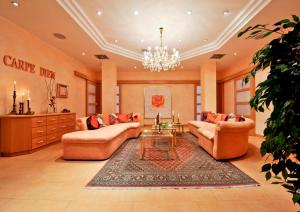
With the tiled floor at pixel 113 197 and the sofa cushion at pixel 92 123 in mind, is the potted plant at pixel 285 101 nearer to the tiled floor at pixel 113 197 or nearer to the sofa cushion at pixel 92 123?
the tiled floor at pixel 113 197

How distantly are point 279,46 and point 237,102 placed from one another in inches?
277

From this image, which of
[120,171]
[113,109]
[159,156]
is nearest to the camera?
[120,171]

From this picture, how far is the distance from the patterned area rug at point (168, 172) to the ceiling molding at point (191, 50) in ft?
10.5

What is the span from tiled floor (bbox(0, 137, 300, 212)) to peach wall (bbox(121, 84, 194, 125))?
6276mm

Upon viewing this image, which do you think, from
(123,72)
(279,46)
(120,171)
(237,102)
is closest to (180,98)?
(237,102)

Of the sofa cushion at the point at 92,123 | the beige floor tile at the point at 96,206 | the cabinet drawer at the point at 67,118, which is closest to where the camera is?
the beige floor tile at the point at 96,206

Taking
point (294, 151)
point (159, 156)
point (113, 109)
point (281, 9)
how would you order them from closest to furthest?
1. point (294, 151)
2. point (281, 9)
3. point (159, 156)
4. point (113, 109)

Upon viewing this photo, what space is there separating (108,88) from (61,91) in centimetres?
185

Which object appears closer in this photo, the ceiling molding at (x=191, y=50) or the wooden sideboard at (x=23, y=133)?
the ceiling molding at (x=191, y=50)

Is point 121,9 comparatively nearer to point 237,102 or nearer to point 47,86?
point 47,86

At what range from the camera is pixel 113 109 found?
7.03 meters

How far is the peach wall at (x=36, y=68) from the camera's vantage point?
373 cm

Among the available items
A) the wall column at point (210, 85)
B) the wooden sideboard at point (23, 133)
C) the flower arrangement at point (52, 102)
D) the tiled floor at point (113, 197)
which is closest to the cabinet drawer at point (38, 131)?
the wooden sideboard at point (23, 133)

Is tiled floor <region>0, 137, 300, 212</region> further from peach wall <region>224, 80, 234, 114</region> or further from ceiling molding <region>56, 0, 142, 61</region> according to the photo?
peach wall <region>224, 80, 234, 114</region>
